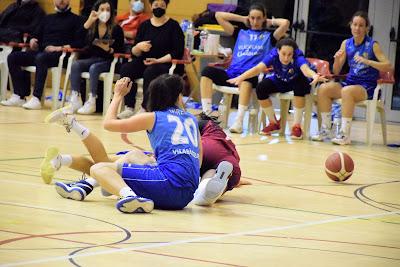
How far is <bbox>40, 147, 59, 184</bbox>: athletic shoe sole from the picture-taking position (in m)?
5.84

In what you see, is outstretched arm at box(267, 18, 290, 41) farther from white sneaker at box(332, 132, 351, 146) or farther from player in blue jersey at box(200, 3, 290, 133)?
white sneaker at box(332, 132, 351, 146)

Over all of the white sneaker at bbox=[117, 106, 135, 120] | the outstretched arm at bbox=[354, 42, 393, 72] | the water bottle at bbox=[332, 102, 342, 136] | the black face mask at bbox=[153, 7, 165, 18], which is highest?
the black face mask at bbox=[153, 7, 165, 18]

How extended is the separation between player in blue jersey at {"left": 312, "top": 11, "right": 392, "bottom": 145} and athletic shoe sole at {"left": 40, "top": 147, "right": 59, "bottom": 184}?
201 inches

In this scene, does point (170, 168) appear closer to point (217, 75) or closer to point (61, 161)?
point (61, 161)

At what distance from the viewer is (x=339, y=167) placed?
7.24 metres

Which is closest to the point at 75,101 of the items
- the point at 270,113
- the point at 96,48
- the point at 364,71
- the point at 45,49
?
the point at 96,48

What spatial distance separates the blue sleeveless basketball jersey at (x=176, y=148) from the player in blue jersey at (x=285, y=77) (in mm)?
5226

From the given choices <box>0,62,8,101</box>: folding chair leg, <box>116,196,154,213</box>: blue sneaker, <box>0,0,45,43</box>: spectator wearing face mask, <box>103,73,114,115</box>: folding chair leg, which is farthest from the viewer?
<box>0,0,45,43</box>: spectator wearing face mask

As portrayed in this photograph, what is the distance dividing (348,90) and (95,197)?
528 centimetres

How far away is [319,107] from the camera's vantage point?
36.0ft

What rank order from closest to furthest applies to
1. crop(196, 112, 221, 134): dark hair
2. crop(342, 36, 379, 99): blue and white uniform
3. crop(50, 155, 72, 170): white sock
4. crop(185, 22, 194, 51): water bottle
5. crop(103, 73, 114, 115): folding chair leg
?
crop(50, 155, 72, 170): white sock → crop(196, 112, 221, 134): dark hair → crop(342, 36, 379, 99): blue and white uniform → crop(103, 73, 114, 115): folding chair leg → crop(185, 22, 194, 51): water bottle

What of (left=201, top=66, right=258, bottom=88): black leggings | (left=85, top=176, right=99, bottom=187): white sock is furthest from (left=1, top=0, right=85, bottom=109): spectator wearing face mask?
(left=85, top=176, right=99, bottom=187): white sock

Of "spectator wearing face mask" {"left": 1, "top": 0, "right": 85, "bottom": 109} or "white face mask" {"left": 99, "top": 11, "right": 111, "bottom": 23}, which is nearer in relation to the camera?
"white face mask" {"left": 99, "top": 11, "right": 111, "bottom": 23}

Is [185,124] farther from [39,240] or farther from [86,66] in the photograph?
[86,66]
